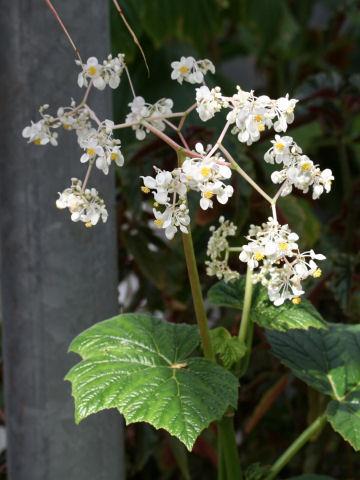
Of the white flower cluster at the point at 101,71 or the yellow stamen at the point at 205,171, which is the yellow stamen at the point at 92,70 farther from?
the yellow stamen at the point at 205,171

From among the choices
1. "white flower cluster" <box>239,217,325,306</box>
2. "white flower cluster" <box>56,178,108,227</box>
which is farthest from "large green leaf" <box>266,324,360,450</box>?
"white flower cluster" <box>56,178,108,227</box>

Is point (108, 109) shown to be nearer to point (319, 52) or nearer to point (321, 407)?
point (321, 407)

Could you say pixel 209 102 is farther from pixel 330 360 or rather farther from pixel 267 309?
pixel 330 360

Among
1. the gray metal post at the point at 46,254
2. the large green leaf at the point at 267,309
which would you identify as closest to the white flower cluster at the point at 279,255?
the large green leaf at the point at 267,309

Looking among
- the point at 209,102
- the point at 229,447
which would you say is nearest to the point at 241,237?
the point at 229,447

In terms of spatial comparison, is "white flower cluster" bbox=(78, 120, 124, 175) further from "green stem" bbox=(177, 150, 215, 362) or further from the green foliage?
the green foliage

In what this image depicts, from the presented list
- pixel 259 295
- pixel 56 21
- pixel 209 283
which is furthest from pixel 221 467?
pixel 56 21
